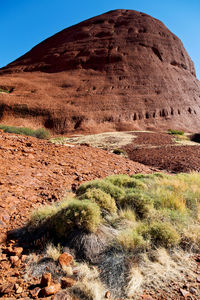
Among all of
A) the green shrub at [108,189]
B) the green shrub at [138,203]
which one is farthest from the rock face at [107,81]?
the green shrub at [138,203]

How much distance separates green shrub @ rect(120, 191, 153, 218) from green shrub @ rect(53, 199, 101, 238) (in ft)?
2.83

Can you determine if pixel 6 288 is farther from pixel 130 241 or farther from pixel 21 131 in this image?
pixel 21 131

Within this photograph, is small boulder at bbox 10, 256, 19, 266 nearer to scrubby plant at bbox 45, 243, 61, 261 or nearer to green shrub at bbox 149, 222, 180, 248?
scrubby plant at bbox 45, 243, 61, 261

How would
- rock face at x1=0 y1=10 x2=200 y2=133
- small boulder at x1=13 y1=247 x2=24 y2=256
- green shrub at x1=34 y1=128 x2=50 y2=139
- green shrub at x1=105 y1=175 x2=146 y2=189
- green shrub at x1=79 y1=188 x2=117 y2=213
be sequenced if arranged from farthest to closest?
rock face at x1=0 y1=10 x2=200 y2=133 → green shrub at x1=34 y1=128 x2=50 y2=139 → green shrub at x1=105 y1=175 x2=146 y2=189 → green shrub at x1=79 y1=188 x2=117 y2=213 → small boulder at x1=13 y1=247 x2=24 y2=256

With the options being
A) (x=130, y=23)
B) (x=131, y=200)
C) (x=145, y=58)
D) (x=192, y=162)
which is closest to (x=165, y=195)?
(x=131, y=200)

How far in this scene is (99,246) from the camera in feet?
9.23

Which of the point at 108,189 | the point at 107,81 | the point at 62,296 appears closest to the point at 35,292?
the point at 62,296

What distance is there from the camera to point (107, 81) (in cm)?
3450

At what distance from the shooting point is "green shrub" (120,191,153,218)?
3583 millimetres

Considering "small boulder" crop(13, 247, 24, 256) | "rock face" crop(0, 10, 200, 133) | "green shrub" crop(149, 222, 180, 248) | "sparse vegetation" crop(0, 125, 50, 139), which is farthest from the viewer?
"rock face" crop(0, 10, 200, 133)

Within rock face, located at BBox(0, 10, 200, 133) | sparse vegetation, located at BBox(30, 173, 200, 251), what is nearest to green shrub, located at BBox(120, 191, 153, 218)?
sparse vegetation, located at BBox(30, 173, 200, 251)

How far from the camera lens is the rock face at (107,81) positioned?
101 ft

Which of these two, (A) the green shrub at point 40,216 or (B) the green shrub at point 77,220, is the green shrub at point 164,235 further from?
(A) the green shrub at point 40,216

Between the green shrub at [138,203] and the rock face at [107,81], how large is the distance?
25.6 metres
